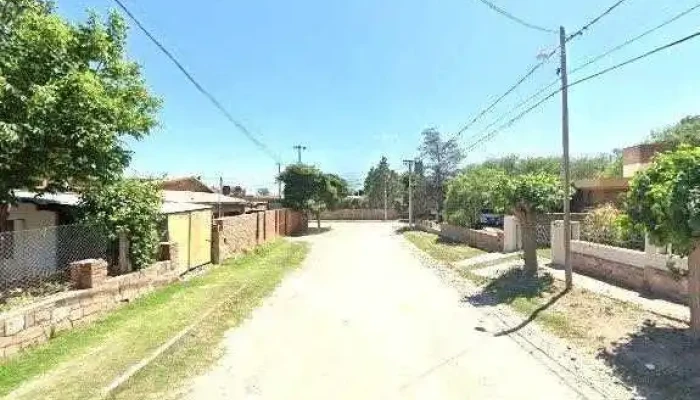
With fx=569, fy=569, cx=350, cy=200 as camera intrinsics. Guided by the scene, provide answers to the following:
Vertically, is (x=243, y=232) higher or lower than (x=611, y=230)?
lower

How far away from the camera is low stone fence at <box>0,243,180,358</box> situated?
8.27 m

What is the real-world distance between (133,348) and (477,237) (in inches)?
808

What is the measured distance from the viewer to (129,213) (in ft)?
43.9

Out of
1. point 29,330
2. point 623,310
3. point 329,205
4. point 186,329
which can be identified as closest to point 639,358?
point 623,310

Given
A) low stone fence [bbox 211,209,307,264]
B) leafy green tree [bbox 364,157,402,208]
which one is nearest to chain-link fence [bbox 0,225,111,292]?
low stone fence [bbox 211,209,307,264]

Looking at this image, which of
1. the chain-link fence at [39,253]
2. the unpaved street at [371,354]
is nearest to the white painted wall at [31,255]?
the chain-link fence at [39,253]

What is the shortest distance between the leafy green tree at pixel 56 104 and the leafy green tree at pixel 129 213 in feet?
1.47

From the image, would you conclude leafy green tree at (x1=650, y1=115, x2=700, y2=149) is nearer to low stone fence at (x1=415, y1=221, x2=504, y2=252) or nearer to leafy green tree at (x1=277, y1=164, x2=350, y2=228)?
low stone fence at (x1=415, y1=221, x2=504, y2=252)

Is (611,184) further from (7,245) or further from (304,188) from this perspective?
(7,245)

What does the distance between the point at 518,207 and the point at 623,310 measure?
17.4 ft

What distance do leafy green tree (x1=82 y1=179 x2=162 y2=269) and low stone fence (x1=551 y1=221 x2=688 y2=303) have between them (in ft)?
37.6

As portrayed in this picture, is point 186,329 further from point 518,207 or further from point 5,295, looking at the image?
point 518,207

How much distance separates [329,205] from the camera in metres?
51.2

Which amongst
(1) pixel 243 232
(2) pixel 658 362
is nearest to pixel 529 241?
(2) pixel 658 362
